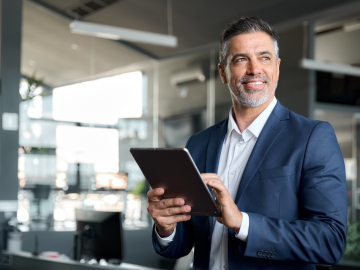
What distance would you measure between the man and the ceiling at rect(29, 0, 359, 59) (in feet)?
16.3

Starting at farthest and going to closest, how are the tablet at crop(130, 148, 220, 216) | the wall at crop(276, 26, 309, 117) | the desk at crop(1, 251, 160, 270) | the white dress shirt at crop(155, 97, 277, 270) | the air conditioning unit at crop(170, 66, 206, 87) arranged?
the air conditioning unit at crop(170, 66, 206, 87) → the wall at crop(276, 26, 309, 117) → the desk at crop(1, 251, 160, 270) → the white dress shirt at crop(155, 97, 277, 270) → the tablet at crop(130, 148, 220, 216)

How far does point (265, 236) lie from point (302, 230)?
0.11 metres

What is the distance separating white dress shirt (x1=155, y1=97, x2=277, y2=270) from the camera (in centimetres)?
145

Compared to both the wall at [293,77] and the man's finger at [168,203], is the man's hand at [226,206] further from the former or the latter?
the wall at [293,77]

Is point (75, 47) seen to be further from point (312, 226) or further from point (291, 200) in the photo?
point (312, 226)

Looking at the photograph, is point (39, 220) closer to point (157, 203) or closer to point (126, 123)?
point (126, 123)

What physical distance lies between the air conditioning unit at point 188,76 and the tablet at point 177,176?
647cm

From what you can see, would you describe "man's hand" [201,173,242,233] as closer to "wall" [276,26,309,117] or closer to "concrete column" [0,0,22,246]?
"concrete column" [0,0,22,246]

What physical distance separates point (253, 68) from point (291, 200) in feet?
1.58

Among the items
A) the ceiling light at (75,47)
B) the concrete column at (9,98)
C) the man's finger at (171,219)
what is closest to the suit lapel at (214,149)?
the man's finger at (171,219)

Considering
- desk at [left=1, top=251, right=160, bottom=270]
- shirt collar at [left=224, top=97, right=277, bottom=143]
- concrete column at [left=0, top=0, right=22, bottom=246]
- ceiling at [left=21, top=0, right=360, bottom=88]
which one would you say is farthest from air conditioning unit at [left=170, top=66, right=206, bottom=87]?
shirt collar at [left=224, top=97, right=277, bottom=143]

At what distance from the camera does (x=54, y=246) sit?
5645mm

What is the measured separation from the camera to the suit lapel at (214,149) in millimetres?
1548

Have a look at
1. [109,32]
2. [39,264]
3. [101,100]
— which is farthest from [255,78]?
[101,100]
